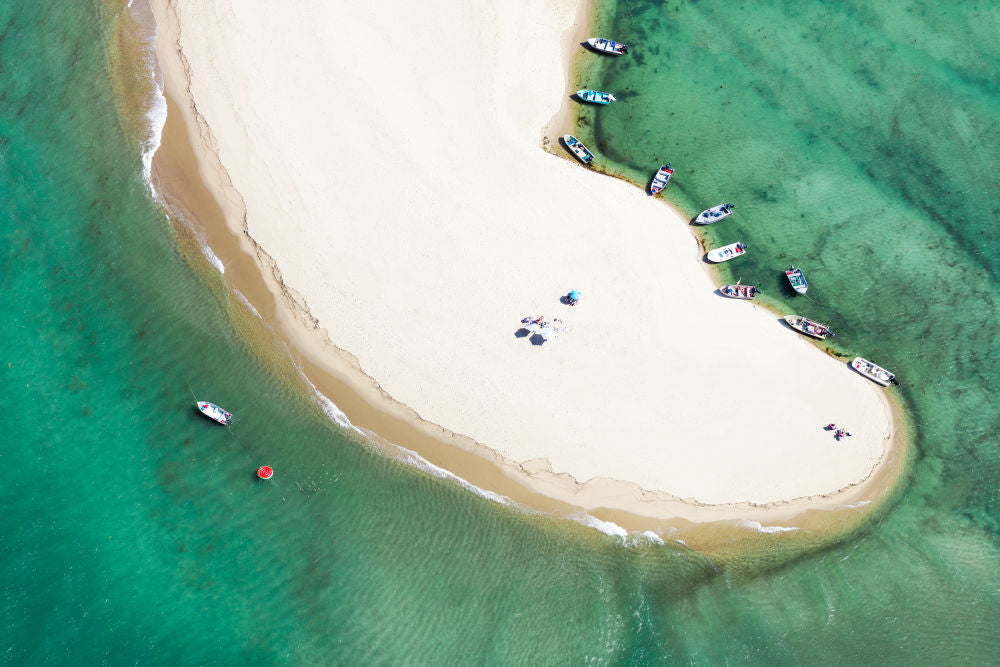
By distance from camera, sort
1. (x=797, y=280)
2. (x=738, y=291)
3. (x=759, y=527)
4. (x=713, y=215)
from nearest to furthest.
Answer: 1. (x=759, y=527)
2. (x=738, y=291)
3. (x=797, y=280)
4. (x=713, y=215)

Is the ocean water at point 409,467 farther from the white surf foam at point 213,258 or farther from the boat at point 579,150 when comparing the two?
the boat at point 579,150

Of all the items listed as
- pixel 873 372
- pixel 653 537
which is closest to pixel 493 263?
pixel 653 537

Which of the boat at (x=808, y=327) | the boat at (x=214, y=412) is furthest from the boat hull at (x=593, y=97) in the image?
the boat at (x=214, y=412)

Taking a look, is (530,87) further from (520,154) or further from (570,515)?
(570,515)

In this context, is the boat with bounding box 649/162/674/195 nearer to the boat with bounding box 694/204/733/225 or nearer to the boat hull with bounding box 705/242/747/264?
the boat with bounding box 694/204/733/225

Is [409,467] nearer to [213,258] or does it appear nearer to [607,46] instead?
[213,258]

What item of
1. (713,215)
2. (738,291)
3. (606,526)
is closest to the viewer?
(606,526)

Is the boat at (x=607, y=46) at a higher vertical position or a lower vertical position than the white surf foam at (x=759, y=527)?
higher

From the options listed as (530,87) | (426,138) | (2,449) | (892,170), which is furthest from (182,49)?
(892,170)
